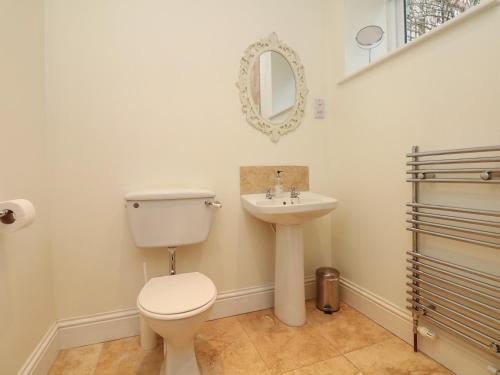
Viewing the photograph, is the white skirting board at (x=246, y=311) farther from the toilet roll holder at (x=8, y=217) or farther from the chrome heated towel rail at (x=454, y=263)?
the toilet roll holder at (x=8, y=217)

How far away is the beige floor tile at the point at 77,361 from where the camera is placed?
1.24m

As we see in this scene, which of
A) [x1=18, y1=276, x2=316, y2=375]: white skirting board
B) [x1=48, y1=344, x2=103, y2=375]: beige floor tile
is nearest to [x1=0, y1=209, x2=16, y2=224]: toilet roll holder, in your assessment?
[x1=18, y1=276, x2=316, y2=375]: white skirting board

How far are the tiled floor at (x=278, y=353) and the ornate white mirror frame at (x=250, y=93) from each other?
1.21 meters

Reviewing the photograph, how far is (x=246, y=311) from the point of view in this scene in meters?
1.73

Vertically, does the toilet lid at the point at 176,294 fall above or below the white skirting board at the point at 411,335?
above

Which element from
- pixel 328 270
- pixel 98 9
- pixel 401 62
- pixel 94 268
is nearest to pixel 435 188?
pixel 401 62

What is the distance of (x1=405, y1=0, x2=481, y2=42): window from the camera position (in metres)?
1.42

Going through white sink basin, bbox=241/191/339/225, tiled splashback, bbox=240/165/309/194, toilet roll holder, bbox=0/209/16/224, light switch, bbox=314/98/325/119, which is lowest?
white sink basin, bbox=241/191/339/225

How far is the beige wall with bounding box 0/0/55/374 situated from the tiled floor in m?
0.32

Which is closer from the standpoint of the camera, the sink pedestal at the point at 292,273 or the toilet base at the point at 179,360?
the toilet base at the point at 179,360

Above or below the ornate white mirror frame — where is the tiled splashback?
below

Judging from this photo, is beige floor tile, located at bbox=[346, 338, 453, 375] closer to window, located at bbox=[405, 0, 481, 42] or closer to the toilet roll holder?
the toilet roll holder

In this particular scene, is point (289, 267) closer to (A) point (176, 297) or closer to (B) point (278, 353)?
(B) point (278, 353)

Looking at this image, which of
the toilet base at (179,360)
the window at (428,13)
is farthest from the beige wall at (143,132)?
the window at (428,13)
